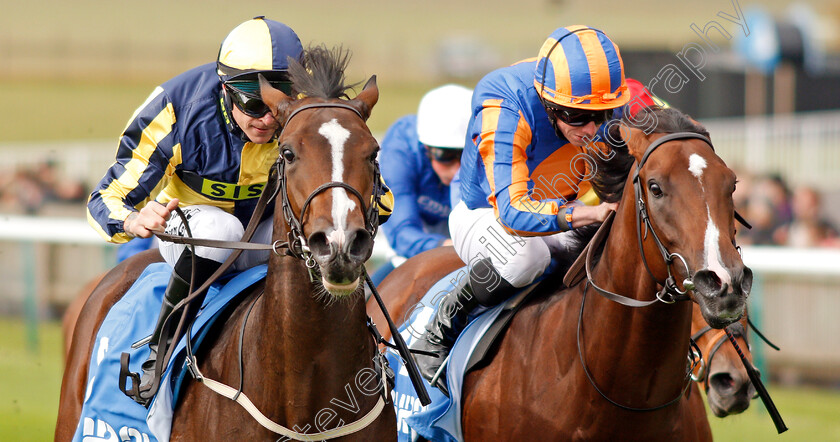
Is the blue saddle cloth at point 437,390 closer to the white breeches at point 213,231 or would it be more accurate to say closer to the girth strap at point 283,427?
the girth strap at point 283,427

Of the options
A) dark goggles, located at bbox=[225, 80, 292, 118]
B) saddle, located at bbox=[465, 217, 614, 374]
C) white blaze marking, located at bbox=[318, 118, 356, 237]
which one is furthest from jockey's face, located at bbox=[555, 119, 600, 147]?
white blaze marking, located at bbox=[318, 118, 356, 237]

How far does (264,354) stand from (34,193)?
9763mm

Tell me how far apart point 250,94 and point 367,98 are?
0.45m

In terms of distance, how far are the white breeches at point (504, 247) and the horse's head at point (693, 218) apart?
769 mm

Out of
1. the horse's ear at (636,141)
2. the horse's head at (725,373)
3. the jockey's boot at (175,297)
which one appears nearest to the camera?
the horse's ear at (636,141)

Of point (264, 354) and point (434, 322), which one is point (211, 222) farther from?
point (434, 322)

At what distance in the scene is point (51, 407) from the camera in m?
7.25

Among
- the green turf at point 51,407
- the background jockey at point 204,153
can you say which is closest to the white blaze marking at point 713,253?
the background jockey at point 204,153

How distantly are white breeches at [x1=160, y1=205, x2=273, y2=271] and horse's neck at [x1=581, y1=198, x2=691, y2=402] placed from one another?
1.28 meters

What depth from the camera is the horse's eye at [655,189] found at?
2.98m

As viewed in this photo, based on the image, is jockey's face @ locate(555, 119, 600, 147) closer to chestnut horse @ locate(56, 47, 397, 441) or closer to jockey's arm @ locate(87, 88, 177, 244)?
chestnut horse @ locate(56, 47, 397, 441)

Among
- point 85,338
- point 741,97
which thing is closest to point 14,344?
point 85,338

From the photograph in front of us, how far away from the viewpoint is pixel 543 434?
11.5ft

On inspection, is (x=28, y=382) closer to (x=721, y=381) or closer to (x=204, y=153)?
(x=204, y=153)
